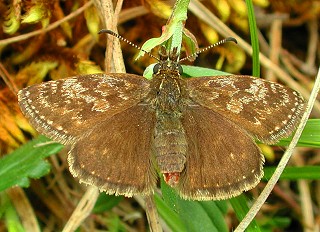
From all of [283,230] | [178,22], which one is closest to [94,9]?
[178,22]

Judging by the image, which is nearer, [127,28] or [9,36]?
[9,36]

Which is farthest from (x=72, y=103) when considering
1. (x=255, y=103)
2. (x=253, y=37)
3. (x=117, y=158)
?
(x=253, y=37)

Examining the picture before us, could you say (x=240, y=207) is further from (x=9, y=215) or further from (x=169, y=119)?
(x=9, y=215)

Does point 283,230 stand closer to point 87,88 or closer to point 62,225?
point 62,225

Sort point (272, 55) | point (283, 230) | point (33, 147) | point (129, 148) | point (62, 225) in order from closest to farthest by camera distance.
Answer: point (129, 148), point (33, 147), point (62, 225), point (283, 230), point (272, 55)

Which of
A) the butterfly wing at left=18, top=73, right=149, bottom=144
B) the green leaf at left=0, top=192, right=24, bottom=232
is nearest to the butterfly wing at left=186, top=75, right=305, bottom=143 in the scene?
the butterfly wing at left=18, top=73, right=149, bottom=144

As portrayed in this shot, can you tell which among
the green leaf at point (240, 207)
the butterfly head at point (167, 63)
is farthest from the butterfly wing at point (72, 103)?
the green leaf at point (240, 207)

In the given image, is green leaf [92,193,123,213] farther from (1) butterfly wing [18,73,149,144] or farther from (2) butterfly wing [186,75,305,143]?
(2) butterfly wing [186,75,305,143]
